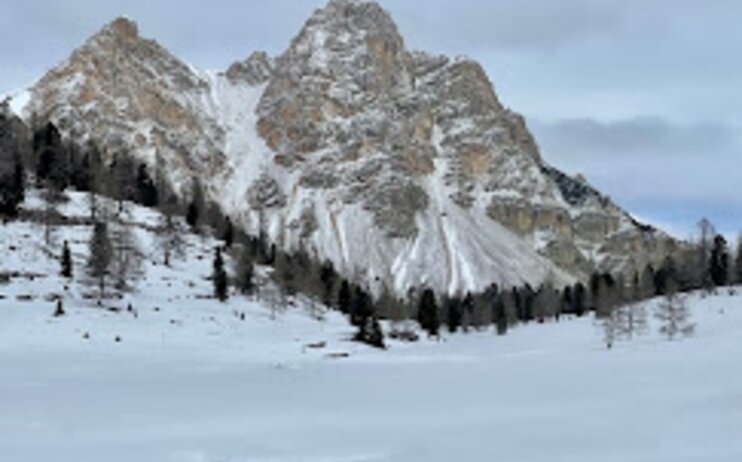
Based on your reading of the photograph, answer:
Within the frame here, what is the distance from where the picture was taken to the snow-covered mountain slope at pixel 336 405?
12.9 m

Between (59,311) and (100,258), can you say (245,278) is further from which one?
(59,311)

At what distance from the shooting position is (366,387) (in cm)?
2553

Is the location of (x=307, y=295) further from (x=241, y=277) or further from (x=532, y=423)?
(x=532, y=423)

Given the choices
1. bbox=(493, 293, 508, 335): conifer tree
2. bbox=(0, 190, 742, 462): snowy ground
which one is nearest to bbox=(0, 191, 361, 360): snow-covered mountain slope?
bbox=(0, 190, 742, 462): snowy ground

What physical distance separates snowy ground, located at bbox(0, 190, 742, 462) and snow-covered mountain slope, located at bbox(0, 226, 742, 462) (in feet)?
0.17

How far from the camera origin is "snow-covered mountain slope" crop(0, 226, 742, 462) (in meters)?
12.9

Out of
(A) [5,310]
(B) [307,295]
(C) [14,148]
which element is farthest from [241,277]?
(C) [14,148]

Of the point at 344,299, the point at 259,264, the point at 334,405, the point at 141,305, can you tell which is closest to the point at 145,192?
the point at 259,264

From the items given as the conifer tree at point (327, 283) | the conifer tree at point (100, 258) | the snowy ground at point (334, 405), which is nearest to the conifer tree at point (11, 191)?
the conifer tree at point (100, 258)

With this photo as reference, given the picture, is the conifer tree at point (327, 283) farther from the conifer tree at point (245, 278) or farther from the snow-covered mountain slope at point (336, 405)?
the snow-covered mountain slope at point (336, 405)

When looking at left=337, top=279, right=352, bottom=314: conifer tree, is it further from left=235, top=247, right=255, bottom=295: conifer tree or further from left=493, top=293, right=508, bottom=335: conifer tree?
left=493, top=293, right=508, bottom=335: conifer tree

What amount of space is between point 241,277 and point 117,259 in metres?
16.3

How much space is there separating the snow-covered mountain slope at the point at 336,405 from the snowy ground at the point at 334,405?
0.05m

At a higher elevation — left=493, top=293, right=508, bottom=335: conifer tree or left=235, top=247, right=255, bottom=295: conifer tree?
left=235, top=247, right=255, bottom=295: conifer tree
